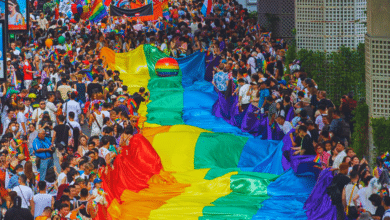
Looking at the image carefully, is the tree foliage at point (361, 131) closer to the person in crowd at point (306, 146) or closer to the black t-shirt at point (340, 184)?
the person in crowd at point (306, 146)

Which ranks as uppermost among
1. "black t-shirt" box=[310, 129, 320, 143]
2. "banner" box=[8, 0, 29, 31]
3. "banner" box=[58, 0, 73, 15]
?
"banner" box=[58, 0, 73, 15]

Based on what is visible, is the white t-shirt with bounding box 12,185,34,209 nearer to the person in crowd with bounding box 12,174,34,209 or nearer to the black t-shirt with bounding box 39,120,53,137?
the person in crowd with bounding box 12,174,34,209

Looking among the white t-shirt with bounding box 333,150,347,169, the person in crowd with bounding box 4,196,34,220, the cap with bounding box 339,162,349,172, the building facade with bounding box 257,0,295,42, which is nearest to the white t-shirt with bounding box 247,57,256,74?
the building facade with bounding box 257,0,295,42

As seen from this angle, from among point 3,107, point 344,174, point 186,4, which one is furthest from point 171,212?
point 186,4

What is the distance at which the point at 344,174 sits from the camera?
13484 millimetres

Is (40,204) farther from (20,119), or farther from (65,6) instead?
(65,6)

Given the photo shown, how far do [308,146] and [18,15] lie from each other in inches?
430

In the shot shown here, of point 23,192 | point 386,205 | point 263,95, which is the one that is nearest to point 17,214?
point 23,192

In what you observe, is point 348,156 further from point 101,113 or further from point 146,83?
point 146,83

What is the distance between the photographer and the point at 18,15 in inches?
914

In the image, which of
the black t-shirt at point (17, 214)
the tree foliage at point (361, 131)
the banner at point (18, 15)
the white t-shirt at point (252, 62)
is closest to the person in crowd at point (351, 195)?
the tree foliage at point (361, 131)

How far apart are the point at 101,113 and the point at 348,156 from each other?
721 centimetres

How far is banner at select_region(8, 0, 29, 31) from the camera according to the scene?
22719 millimetres

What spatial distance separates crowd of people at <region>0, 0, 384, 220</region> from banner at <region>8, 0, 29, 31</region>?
1.46 metres
